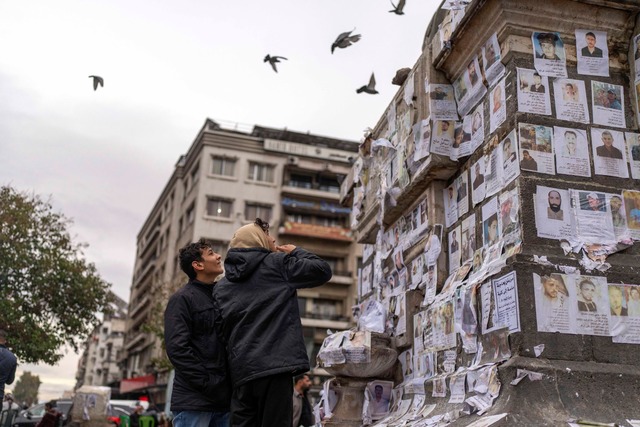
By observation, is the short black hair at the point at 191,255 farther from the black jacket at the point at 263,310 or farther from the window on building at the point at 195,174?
the window on building at the point at 195,174

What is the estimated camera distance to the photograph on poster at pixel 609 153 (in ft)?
14.5

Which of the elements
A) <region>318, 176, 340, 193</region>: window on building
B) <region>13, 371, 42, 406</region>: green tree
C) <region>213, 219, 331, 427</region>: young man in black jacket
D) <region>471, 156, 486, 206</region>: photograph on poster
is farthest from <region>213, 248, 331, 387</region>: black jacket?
<region>13, 371, 42, 406</region>: green tree

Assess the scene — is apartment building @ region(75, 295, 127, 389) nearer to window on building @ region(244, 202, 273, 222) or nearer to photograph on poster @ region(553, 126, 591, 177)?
window on building @ region(244, 202, 273, 222)

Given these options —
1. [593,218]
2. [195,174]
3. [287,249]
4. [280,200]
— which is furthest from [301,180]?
[287,249]

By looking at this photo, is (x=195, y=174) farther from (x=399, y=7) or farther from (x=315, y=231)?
(x=399, y=7)

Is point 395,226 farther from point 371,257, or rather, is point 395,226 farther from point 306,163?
point 306,163

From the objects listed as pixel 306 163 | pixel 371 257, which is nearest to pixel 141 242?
pixel 306 163

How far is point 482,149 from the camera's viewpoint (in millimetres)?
4867

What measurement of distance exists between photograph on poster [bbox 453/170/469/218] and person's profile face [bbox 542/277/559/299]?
1106 millimetres

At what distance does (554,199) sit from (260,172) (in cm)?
3760

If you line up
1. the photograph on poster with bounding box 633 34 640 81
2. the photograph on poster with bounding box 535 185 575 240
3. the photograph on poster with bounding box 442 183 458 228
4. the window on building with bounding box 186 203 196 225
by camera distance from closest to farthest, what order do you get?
1. the photograph on poster with bounding box 535 185 575 240
2. the photograph on poster with bounding box 633 34 640 81
3. the photograph on poster with bounding box 442 183 458 228
4. the window on building with bounding box 186 203 196 225

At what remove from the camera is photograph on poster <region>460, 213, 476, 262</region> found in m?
4.78

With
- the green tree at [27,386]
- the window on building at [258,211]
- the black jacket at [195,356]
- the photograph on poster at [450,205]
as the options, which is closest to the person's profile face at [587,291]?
the photograph on poster at [450,205]

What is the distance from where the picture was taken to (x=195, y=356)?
139 inches
